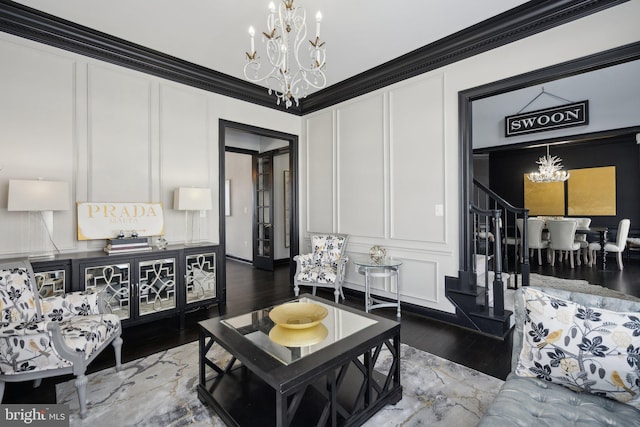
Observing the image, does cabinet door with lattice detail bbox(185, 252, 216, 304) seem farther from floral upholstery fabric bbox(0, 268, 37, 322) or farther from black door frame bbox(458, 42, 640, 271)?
black door frame bbox(458, 42, 640, 271)

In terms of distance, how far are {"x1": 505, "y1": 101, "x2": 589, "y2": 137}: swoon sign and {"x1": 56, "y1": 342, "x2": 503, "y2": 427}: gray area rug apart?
5369mm

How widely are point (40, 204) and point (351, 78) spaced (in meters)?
3.58

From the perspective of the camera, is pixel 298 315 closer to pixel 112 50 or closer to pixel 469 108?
pixel 469 108

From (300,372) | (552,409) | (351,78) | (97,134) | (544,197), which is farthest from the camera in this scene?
(544,197)

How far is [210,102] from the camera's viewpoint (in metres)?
3.94

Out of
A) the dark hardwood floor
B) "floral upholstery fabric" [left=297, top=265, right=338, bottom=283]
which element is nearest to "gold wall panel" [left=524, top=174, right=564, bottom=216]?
the dark hardwood floor

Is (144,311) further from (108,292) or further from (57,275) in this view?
(57,275)

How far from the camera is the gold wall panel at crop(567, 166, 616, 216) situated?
21.9 feet

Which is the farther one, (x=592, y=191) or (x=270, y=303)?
(x=592, y=191)

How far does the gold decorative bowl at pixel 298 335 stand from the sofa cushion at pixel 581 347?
103cm

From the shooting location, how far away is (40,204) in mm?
2549

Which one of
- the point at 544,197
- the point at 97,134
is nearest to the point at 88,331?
the point at 97,134

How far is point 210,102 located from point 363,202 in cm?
238

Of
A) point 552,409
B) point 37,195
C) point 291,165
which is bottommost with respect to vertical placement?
point 552,409
